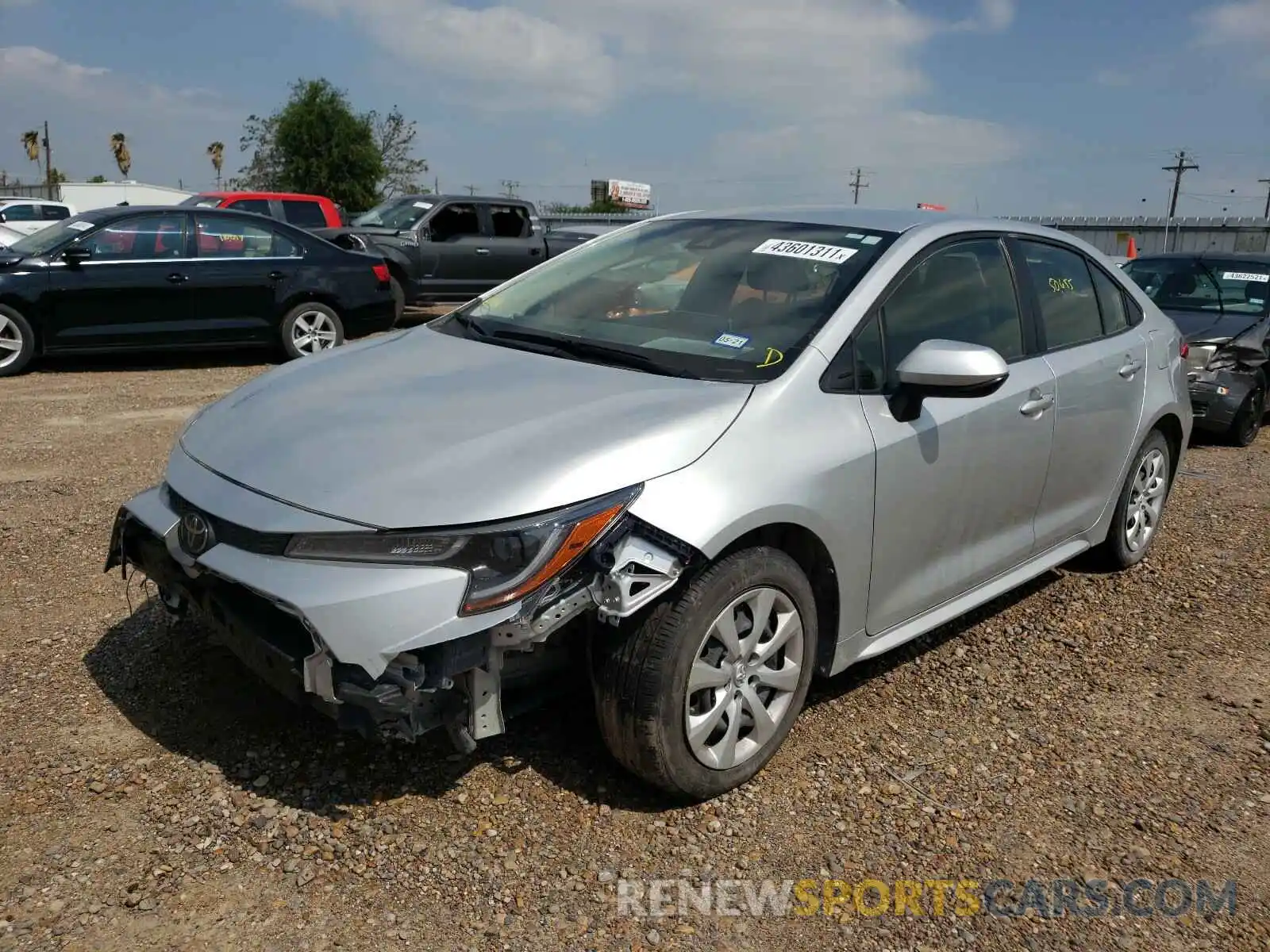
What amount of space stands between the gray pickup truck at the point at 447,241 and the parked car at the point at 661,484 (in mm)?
9583

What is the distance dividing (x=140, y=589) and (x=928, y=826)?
3081 millimetres

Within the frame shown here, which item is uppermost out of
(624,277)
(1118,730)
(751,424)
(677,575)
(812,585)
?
(624,277)

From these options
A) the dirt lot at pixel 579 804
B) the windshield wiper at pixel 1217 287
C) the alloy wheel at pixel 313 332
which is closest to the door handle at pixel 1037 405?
the dirt lot at pixel 579 804

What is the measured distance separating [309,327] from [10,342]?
99.9 inches

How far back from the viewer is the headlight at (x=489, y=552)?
2.58m

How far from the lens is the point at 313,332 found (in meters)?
10.4

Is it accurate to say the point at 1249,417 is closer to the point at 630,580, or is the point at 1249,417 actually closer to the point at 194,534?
the point at 630,580

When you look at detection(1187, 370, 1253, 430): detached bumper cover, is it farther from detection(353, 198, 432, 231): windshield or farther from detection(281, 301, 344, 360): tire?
detection(353, 198, 432, 231): windshield

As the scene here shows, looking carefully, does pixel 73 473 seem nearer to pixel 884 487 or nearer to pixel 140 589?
pixel 140 589

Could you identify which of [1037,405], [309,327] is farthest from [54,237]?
[1037,405]

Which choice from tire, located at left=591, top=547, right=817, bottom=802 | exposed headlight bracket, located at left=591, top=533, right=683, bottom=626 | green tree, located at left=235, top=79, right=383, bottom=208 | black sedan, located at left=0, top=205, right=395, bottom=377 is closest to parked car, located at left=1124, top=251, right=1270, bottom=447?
tire, located at left=591, top=547, right=817, bottom=802

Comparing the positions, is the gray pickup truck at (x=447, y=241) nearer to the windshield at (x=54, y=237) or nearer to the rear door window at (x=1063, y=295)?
the windshield at (x=54, y=237)

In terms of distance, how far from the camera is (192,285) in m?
9.73

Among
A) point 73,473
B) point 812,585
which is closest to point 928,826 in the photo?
point 812,585
